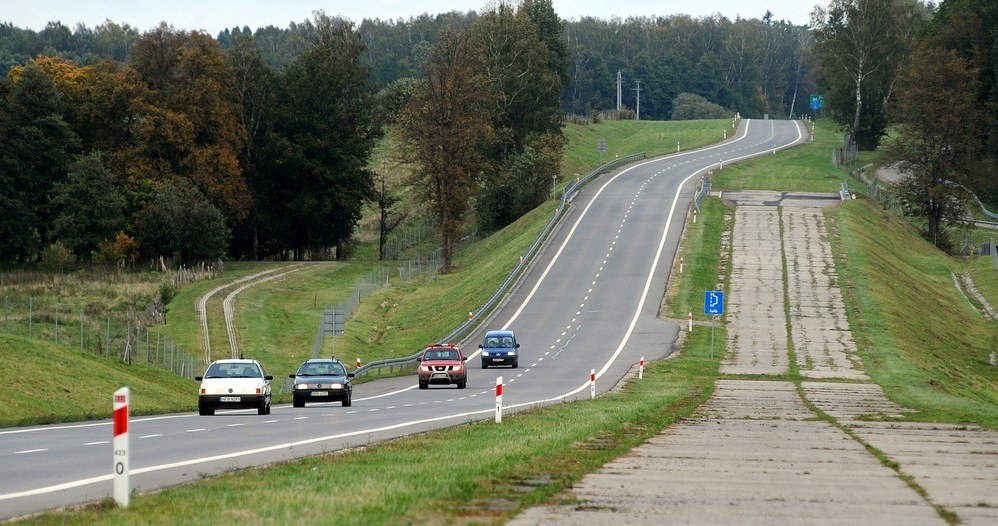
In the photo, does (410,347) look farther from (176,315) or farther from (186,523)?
(186,523)

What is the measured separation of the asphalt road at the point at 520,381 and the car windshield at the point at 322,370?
99 centimetres

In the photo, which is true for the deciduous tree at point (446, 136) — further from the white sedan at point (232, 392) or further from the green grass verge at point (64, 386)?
the white sedan at point (232, 392)

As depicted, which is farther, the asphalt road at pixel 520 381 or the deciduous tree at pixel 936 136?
the deciduous tree at pixel 936 136

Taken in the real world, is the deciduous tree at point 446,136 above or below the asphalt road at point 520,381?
above

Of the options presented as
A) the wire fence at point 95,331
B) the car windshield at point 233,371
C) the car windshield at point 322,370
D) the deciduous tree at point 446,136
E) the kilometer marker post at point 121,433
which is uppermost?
the deciduous tree at point 446,136

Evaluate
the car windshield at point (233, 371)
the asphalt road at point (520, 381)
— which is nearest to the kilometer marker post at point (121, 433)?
the asphalt road at point (520, 381)

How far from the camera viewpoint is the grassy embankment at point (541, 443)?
39.5 feet

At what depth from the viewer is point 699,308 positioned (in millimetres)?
67062

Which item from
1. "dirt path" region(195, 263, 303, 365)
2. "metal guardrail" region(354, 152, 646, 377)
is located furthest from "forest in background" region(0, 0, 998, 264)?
"metal guardrail" region(354, 152, 646, 377)

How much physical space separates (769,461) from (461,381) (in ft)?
93.0

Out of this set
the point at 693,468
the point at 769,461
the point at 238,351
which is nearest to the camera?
the point at 693,468

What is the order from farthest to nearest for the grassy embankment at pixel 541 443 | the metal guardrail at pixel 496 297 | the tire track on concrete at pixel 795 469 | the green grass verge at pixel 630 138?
the green grass verge at pixel 630 138
the metal guardrail at pixel 496 297
the tire track on concrete at pixel 795 469
the grassy embankment at pixel 541 443

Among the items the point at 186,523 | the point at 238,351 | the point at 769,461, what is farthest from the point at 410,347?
the point at 186,523

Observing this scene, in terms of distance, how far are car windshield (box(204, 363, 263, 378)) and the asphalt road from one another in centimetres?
102
